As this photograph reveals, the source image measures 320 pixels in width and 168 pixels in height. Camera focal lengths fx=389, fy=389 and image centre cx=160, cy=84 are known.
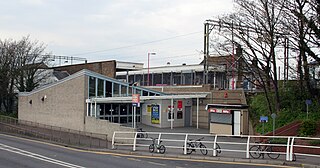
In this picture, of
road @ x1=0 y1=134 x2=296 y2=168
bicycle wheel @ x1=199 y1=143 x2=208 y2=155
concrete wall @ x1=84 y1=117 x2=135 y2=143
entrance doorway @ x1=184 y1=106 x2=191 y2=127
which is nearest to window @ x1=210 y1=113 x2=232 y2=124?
concrete wall @ x1=84 y1=117 x2=135 y2=143

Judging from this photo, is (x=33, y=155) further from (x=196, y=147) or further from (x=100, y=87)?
(x=100, y=87)

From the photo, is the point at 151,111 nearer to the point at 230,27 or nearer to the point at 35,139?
the point at 35,139

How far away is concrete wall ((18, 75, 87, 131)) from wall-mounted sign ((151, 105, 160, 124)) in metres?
6.55

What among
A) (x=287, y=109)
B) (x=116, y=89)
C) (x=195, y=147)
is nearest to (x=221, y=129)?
(x=287, y=109)

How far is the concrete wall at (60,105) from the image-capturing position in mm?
35500

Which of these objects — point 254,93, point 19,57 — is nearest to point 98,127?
point 254,93

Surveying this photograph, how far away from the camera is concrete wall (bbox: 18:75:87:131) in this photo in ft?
116

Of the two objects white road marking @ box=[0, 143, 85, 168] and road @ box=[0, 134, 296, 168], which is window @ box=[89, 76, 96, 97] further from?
road @ box=[0, 134, 296, 168]

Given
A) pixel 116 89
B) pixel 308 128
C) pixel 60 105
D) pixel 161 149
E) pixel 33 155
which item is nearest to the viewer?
pixel 308 128

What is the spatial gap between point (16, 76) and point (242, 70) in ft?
108

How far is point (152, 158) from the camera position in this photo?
67.2 ft

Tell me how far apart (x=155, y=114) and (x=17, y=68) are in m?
22.9

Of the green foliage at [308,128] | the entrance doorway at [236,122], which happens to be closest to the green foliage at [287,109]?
the green foliage at [308,128]

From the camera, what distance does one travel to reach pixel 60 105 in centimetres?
3825
